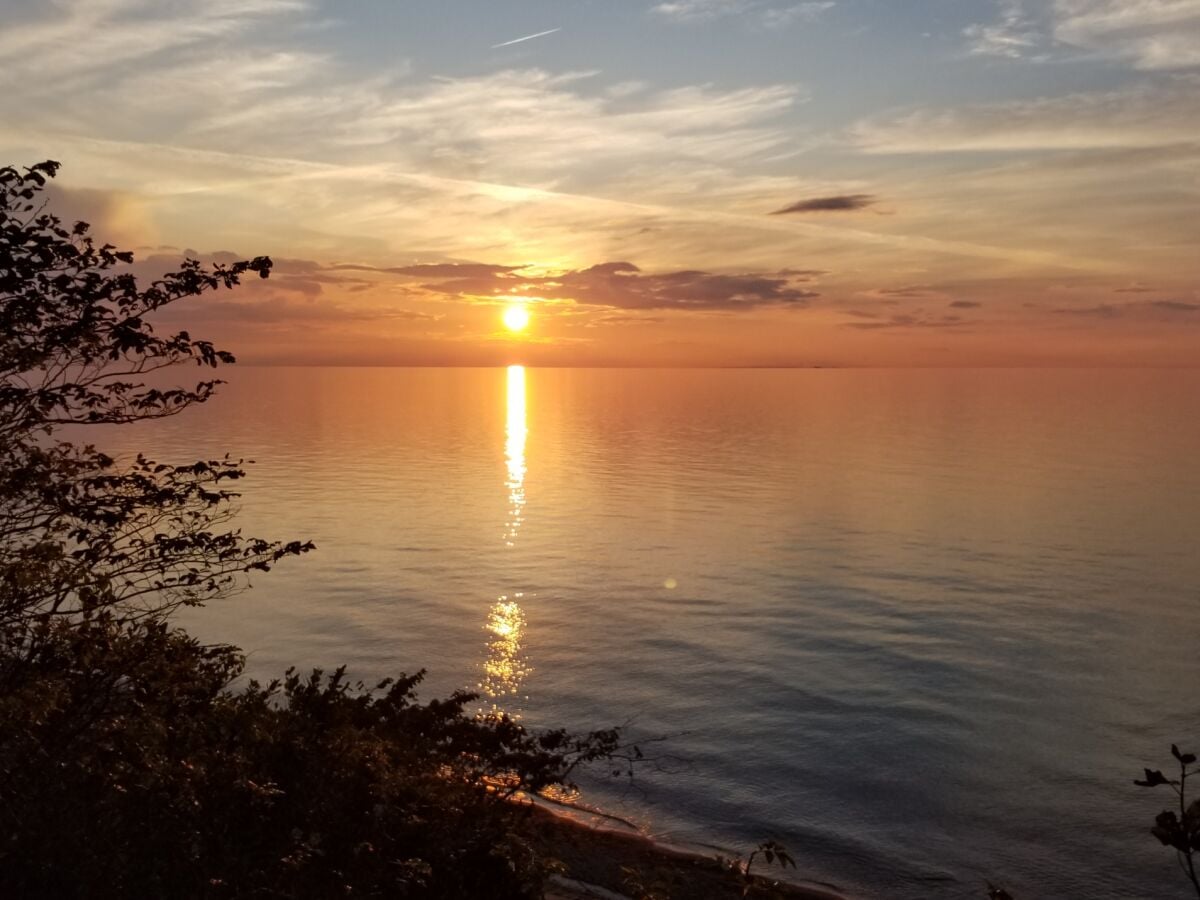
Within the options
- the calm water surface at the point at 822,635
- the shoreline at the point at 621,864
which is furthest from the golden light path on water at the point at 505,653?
the shoreline at the point at 621,864

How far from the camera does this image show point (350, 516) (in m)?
68.6

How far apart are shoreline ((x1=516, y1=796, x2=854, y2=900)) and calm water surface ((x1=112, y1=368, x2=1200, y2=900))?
1.12m

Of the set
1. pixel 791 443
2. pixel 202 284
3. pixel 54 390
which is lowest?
pixel 791 443

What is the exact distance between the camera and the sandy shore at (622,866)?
61.3 ft

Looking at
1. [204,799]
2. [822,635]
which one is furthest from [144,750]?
[822,635]

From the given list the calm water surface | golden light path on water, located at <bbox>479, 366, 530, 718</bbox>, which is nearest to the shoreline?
the calm water surface

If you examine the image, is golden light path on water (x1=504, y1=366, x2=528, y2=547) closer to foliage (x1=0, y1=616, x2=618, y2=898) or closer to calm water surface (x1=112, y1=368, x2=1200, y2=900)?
calm water surface (x1=112, y1=368, x2=1200, y2=900)

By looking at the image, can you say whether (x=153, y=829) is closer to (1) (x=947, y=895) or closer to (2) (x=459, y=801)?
(2) (x=459, y=801)

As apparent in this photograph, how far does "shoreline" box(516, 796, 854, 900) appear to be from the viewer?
18.8 meters

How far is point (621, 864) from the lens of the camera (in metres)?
20.6

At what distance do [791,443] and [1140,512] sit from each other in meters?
64.7

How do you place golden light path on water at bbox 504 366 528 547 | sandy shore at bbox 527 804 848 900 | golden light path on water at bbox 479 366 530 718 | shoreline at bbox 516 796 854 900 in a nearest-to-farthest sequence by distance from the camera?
sandy shore at bbox 527 804 848 900, shoreline at bbox 516 796 854 900, golden light path on water at bbox 479 366 530 718, golden light path on water at bbox 504 366 528 547

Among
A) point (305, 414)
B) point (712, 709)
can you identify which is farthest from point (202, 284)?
point (305, 414)

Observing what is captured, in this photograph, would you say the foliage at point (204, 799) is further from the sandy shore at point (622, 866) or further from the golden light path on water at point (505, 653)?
the golden light path on water at point (505, 653)
